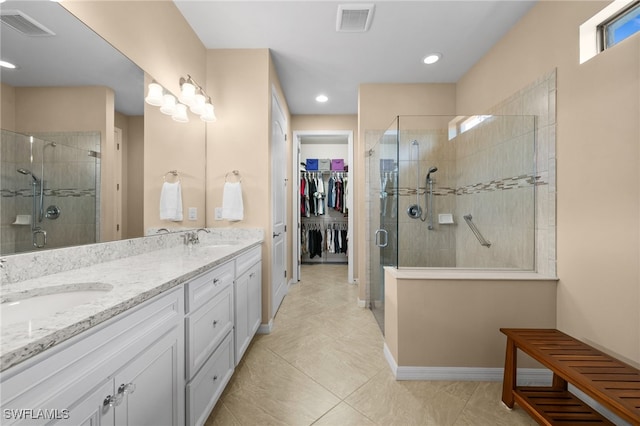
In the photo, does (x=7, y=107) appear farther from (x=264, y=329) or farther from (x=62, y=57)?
(x=264, y=329)

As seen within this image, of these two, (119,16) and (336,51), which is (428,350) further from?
(119,16)

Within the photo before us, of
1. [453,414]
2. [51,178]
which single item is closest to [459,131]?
[453,414]

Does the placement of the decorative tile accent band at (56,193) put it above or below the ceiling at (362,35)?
below

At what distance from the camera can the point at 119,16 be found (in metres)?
1.53

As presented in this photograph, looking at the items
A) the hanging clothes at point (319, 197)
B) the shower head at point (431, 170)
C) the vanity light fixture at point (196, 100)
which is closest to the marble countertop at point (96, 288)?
the vanity light fixture at point (196, 100)

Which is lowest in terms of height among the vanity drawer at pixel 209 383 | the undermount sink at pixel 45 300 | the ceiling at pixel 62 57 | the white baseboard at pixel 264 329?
the white baseboard at pixel 264 329

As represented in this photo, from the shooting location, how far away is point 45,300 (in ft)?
3.02

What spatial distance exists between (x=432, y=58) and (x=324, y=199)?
10.1 ft

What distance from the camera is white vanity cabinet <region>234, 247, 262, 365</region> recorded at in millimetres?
1794

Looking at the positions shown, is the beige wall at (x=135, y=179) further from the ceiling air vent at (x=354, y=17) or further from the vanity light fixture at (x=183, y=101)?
the ceiling air vent at (x=354, y=17)

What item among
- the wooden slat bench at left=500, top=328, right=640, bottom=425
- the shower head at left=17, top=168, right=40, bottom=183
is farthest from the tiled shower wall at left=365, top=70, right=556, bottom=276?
the shower head at left=17, top=168, right=40, bottom=183

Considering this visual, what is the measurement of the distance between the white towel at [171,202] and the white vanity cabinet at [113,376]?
42.8 inches

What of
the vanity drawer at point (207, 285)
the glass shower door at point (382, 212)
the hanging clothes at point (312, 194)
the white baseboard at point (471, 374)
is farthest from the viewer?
the hanging clothes at point (312, 194)

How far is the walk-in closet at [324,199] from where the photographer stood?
5152 millimetres
